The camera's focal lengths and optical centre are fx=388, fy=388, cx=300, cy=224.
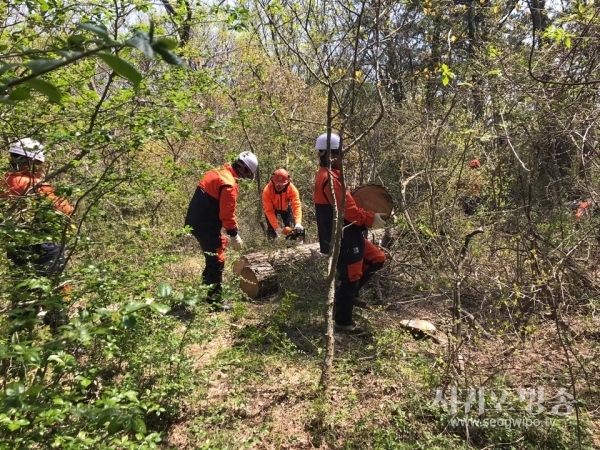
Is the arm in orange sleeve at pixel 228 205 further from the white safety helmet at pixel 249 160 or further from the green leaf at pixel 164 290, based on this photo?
the green leaf at pixel 164 290

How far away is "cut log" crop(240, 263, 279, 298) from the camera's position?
18.0ft

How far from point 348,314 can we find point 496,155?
107 inches

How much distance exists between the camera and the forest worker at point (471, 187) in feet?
19.0

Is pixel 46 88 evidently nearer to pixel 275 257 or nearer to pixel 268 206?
pixel 275 257

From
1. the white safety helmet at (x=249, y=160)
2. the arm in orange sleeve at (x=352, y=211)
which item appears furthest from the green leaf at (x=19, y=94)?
the white safety helmet at (x=249, y=160)

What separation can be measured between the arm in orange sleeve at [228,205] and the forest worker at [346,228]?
3.30 feet

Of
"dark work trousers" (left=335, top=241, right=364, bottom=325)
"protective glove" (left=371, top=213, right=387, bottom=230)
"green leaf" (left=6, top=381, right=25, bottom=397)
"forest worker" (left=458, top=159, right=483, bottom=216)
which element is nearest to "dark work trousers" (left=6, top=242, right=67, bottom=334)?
"green leaf" (left=6, top=381, right=25, bottom=397)

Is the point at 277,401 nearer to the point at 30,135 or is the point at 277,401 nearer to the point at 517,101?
the point at 30,135

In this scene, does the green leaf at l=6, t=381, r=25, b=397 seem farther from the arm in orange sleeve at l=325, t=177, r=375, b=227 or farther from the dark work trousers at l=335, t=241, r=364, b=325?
the dark work trousers at l=335, t=241, r=364, b=325

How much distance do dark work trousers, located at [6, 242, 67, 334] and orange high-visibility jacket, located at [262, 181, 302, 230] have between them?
2.91 m

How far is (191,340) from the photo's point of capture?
3.21 metres

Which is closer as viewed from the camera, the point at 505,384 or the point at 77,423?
the point at 77,423

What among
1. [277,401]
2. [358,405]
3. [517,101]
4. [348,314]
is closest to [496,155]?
[517,101]

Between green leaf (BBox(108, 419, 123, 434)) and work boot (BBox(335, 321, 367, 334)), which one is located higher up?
green leaf (BBox(108, 419, 123, 434))
